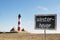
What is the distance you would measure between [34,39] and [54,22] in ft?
67.4

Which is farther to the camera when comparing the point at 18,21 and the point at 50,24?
the point at 18,21

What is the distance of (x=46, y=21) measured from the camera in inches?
586

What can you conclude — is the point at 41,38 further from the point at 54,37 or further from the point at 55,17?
the point at 55,17

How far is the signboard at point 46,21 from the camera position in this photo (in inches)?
586

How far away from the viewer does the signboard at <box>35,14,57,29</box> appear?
48.8 ft

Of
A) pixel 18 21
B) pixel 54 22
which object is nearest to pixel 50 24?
pixel 54 22

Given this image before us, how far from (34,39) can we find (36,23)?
66.8 feet

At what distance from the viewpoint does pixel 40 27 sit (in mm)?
15203

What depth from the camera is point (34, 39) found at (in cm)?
3528

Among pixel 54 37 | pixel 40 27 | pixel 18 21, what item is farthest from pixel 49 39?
pixel 18 21

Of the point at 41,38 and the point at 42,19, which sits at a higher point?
the point at 42,19

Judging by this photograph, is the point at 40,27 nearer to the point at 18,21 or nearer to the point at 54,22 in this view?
the point at 54,22

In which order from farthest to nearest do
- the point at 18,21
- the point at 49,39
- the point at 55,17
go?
1. the point at 18,21
2. the point at 49,39
3. the point at 55,17

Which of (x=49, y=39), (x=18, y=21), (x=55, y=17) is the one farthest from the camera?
(x=18, y=21)
